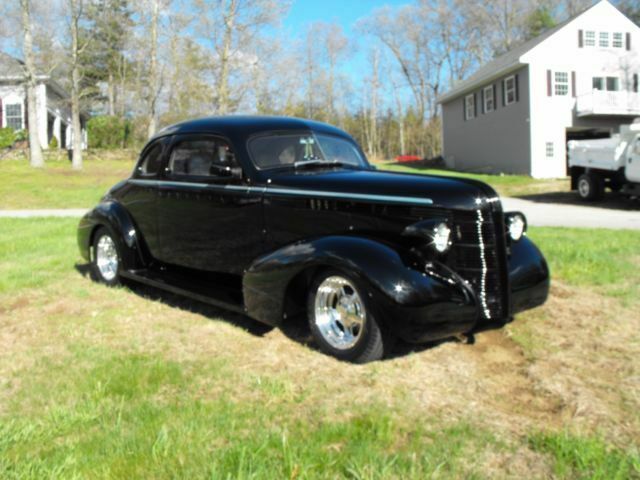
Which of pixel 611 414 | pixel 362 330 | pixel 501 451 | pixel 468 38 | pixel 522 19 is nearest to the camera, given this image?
pixel 501 451

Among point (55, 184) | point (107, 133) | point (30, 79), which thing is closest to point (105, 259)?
point (55, 184)

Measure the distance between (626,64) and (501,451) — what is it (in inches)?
1183

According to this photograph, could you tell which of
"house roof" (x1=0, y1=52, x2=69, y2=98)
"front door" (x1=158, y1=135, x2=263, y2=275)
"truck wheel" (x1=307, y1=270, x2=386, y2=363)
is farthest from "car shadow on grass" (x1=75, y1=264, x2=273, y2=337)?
"house roof" (x1=0, y1=52, x2=69, y2=98)

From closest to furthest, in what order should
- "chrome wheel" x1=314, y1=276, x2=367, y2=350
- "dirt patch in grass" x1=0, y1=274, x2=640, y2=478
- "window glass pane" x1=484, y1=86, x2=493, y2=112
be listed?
"dirt patch in grass" x1=0, y1=274, x2=640, y2=478
"chrome wheel" x1=314, y1=276, x2=367, y2=350
"window glass pane" x1=484, y1=86, x2=493, y2=112

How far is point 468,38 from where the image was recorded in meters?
55.0

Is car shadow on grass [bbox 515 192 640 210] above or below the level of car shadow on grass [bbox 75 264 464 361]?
above

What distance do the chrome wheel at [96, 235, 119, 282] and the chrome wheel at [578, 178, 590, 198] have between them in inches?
556

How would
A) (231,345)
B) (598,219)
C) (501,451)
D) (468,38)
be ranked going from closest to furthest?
(501,451) < (231,345) < (598,219) < (468,38)

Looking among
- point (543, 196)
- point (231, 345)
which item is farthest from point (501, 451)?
point (543, 196)

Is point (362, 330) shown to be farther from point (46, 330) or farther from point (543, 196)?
point (543, 196)

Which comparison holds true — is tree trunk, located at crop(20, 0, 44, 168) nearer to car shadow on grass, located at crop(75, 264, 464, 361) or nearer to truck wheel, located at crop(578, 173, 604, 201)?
truck wheel, located at crop(578, 173, 604, 201)

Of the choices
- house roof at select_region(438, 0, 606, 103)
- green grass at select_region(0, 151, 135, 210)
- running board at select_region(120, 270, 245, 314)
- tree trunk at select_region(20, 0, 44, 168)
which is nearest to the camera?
running board at select_region(120, 270, 245, 314)

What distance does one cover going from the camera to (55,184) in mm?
22094

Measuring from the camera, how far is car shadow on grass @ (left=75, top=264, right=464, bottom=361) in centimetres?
418
